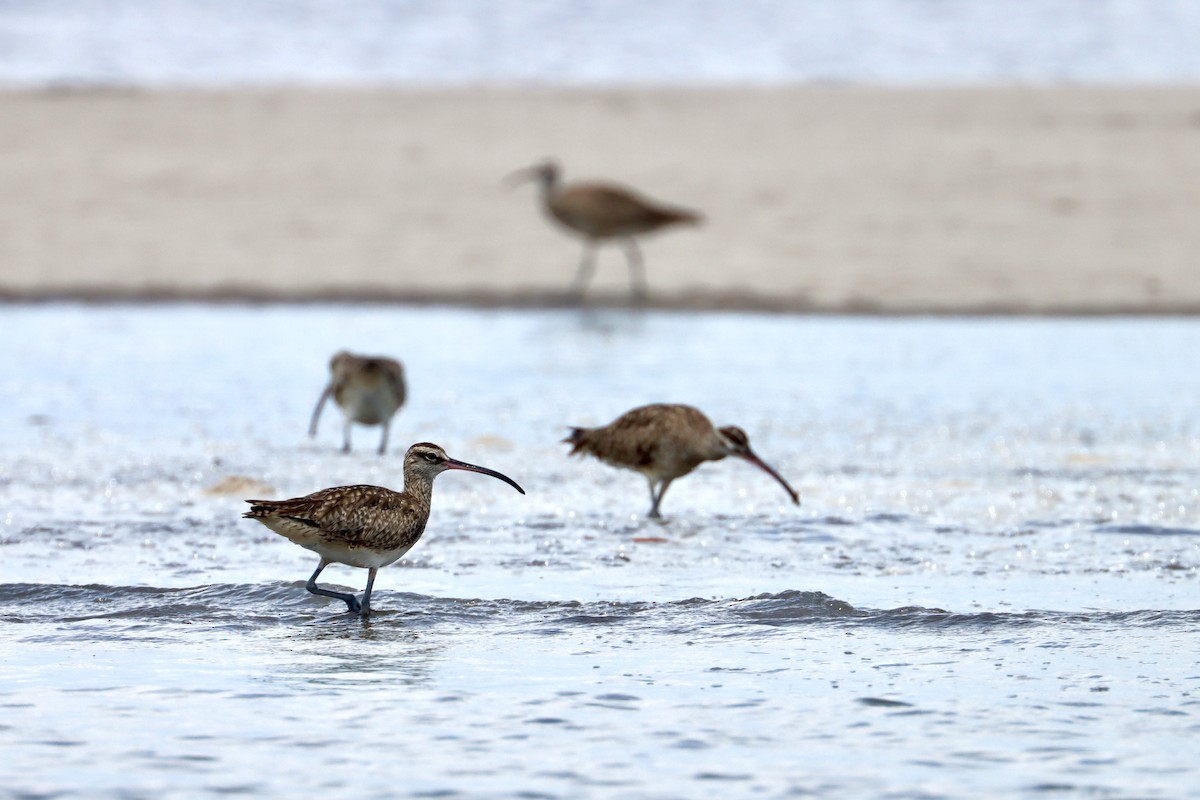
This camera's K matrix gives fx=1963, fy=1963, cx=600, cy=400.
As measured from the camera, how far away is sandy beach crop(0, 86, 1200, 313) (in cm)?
1888

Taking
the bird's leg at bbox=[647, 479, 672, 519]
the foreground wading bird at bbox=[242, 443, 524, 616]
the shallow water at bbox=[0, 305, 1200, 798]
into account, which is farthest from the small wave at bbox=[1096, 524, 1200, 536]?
the foreground wading bird at bbox=[242, 443, 524, 616]

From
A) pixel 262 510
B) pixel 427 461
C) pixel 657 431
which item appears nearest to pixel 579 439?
pixel 657 431

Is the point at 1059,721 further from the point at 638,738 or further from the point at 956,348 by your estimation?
the point at 956,348

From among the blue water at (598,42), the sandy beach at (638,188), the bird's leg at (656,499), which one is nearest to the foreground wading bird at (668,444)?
the bird's leg at (656,499)

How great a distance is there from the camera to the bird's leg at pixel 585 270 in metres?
19.2

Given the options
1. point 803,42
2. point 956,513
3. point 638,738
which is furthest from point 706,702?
point 803,42

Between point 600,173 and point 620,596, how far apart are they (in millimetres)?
16004

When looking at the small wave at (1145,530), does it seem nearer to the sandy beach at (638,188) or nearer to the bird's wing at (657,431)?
the bird's wing at (657,431)

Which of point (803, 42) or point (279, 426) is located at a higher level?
point (803, 42)

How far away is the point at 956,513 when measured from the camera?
9.52 m

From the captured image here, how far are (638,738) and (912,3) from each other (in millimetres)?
36366

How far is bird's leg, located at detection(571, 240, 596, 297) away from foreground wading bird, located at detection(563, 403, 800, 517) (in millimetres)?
9296

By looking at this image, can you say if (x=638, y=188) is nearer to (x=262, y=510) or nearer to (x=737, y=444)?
(x=737, y=444)

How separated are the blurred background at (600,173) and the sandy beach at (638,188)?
0.05 metres
